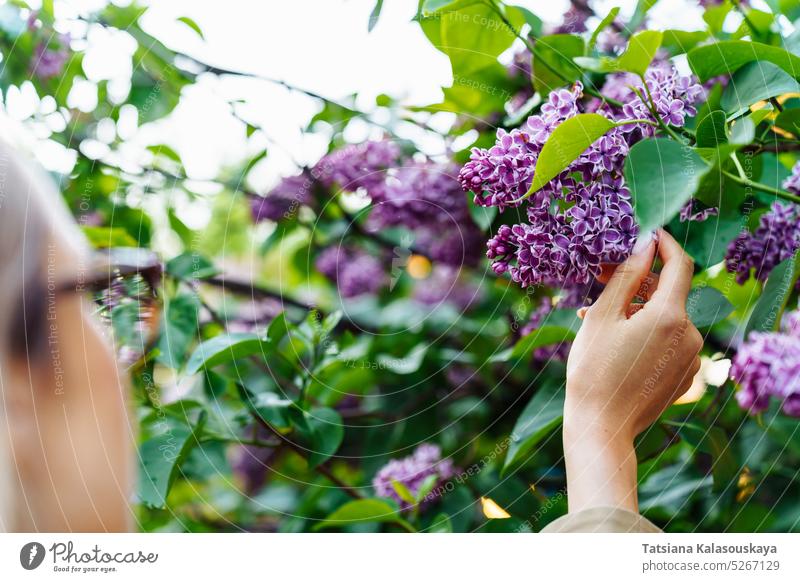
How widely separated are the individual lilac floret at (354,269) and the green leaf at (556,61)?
43 centimetres

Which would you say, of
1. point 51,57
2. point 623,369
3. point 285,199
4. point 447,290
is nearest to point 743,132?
point 623,369

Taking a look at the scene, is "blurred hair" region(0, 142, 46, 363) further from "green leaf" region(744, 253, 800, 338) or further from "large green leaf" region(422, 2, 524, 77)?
"green leaf" region(744, 253, 800, 338)

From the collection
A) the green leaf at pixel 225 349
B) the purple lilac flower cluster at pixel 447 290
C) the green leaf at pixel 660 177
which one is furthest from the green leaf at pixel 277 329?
the green leaf at pixel 660 177

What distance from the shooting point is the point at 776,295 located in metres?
0.50

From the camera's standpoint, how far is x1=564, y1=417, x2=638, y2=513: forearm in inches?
18.6

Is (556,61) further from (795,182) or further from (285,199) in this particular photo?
(285,199)

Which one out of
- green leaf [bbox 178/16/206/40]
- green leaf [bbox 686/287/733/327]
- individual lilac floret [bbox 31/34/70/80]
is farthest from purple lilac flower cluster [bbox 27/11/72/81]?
green leaf [bbox 686/287/733/327]

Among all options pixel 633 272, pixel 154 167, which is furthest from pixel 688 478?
pixel 154 167

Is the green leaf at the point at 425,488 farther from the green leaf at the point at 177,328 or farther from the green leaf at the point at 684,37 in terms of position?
the green leaf at the point at 684,37

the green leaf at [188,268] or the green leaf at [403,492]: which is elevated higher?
the green leaf at [188,268]

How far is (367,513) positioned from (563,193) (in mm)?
375

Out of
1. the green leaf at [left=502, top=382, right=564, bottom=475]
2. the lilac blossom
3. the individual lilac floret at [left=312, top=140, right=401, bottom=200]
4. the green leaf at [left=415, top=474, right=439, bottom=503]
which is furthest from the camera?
the individual lilac floret at [left=312, top=140, right=401, bottom=200]
